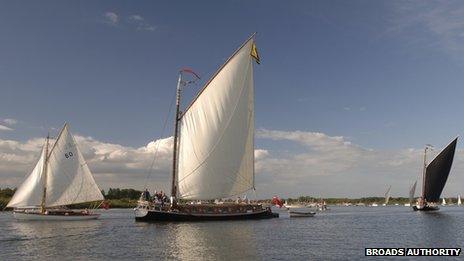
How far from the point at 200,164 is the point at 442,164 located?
236 ft

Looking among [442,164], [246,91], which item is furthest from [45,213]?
[442,164]

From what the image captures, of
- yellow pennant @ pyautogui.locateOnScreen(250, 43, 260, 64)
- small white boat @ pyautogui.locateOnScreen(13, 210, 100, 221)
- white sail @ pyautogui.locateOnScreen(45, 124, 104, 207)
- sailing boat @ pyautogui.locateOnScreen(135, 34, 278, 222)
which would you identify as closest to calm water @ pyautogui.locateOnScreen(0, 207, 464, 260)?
sailing boat @ pyautogui.locateOnScreen(135, 34, 278, 222)

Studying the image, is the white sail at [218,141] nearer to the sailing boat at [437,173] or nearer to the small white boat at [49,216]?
the small white boat at [49,216]

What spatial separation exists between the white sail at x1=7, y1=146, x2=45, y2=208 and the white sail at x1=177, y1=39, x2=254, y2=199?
2659 centimetres

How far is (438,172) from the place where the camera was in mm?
122438

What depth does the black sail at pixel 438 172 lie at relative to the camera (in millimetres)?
121188

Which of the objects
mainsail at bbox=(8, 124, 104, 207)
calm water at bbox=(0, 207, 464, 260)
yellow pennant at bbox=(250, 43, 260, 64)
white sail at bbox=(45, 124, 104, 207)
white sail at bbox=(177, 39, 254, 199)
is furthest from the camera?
white sail at bbox=(45, 124, 104, 207)

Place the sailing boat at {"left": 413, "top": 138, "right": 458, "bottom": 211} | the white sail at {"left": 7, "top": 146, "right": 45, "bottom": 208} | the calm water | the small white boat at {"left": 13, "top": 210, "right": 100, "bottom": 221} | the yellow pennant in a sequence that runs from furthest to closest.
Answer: the sailing boat at {"left": 413, "top": 138, "right": 458, "bottom": 211} < the small white boat at {"left": 13, "top": 210, "right": 100, "bottom": 221} < the white sail at {"left": 7, "top": 146, "right": 45, "bottom": 208} < the yellow pennant < the calm water

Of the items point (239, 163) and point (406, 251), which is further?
point (239, 163)

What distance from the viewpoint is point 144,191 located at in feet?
265

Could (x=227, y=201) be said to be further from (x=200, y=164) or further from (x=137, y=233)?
(x=137, y=233)

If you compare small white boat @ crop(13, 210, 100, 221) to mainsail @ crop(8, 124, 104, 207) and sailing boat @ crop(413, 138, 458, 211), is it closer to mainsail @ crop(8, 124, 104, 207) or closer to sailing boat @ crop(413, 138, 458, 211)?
mainsail @ crop(8, 124, 104, 207)

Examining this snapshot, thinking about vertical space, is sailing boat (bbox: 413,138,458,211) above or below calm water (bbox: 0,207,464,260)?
above

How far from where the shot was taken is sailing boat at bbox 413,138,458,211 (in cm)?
12119
